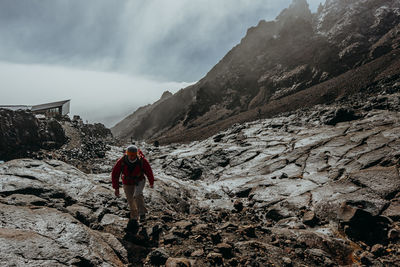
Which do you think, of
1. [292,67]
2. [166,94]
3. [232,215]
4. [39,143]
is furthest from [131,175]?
[166,94]

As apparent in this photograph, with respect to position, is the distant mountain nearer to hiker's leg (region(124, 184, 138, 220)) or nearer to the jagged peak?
hiker's leg (region(124, 184, 138, 220))

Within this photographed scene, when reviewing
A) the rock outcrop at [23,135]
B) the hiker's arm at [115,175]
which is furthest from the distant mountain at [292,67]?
the hiker's arm at [115,175]

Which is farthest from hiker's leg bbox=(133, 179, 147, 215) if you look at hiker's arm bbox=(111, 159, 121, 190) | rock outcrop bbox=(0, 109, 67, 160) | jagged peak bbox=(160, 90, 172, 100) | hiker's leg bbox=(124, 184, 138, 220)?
jagged peak bbox=(160, 90, 172, 100)

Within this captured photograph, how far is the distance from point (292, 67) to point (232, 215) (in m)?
70.3

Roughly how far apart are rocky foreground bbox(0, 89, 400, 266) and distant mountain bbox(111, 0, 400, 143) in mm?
30510

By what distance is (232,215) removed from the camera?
319 inches

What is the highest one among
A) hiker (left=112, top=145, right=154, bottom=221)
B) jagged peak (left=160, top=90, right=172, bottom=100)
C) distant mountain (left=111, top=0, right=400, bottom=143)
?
jagged peak (left=160, top=90, right=172, bottom=100)

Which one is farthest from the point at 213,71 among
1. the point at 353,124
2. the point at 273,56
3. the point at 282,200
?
the point at 282,200

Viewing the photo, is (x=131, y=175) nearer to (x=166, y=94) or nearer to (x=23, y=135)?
(x=23, y=135)

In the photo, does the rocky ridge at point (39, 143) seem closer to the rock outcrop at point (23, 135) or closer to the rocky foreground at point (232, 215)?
the rock outcrop at point (23, 135)

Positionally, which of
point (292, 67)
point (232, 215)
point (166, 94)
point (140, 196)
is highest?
point (166, 94)

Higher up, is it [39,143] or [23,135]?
[23,135]

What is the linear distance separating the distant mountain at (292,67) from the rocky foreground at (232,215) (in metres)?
30.5

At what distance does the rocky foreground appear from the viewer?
161 inches
